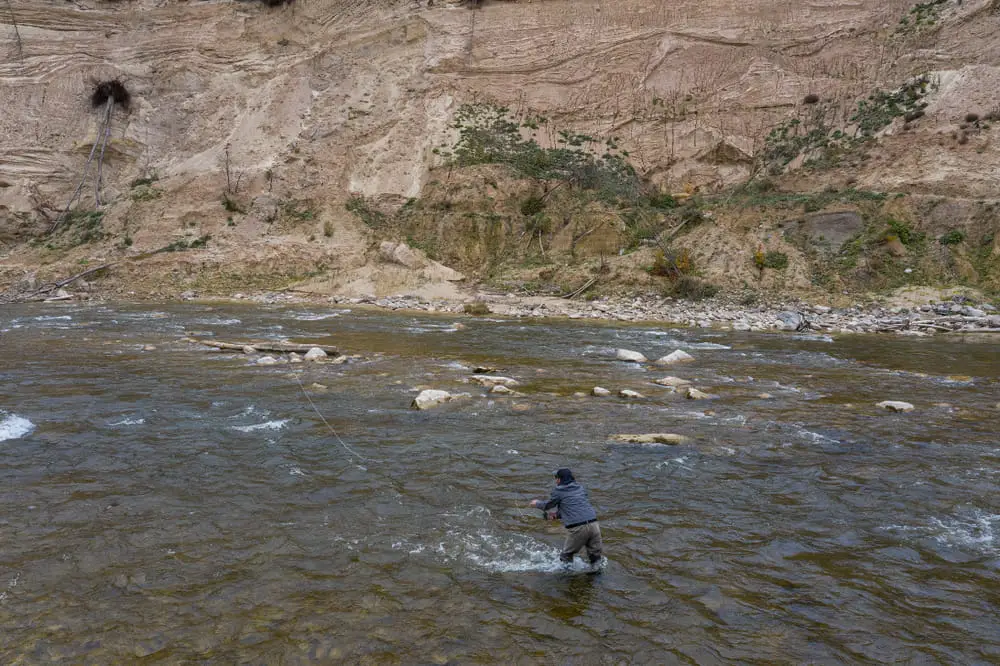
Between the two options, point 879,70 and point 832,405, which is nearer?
point 832,405

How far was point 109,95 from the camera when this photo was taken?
42906 mm

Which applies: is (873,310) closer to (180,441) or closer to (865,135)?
(865,135)

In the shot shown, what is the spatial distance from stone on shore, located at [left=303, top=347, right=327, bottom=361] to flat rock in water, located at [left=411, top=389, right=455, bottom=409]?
15.7 feet

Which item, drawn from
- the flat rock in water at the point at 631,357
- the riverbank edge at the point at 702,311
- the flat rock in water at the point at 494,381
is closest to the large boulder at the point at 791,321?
the riverbank edge at the point at 702,311

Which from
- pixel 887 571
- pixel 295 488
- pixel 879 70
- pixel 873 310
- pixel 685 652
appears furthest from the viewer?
pixel 879 70

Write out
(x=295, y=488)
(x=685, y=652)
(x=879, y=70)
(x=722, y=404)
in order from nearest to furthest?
1. (x=685, y=652)
2. (x=295, y=488)
3. (x=722, y=404)
4. (x=879, y=70)

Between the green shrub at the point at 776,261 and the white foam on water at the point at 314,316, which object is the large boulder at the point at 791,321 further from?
the white foam on water at the point at 314,316

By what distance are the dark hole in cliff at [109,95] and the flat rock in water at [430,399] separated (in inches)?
1783

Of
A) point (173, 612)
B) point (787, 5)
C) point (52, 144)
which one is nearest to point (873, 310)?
point (173, 612)

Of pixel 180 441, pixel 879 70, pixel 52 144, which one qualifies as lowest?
pixel 180 441

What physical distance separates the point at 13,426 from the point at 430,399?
591cm

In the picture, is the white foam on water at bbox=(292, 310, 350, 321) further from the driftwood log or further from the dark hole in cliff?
the dark hole in cliff

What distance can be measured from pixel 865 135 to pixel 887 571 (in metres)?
36.1

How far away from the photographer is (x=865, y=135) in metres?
33.5
